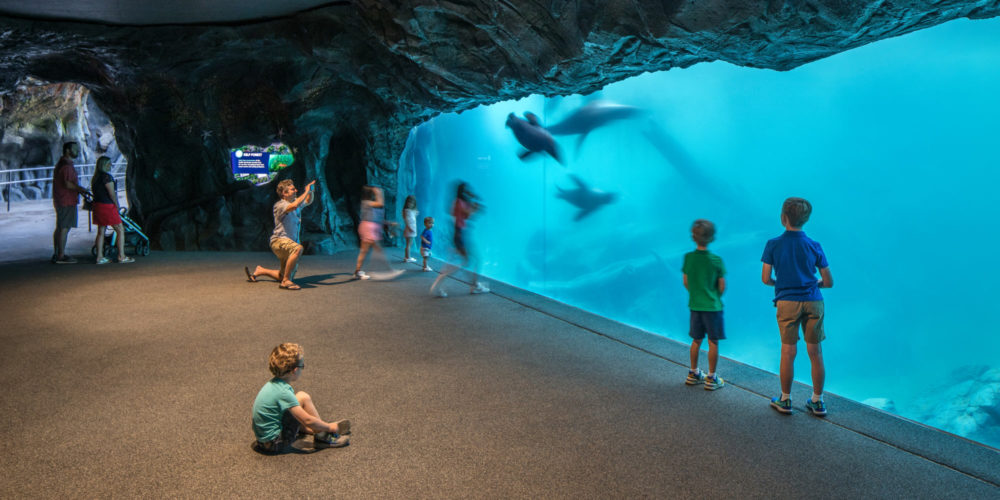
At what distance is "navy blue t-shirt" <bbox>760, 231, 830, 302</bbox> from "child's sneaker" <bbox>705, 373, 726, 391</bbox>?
0.98 metres

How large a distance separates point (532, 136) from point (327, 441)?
25.8 ft

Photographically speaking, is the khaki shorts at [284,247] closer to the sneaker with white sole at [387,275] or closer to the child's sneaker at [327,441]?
the sneaker with white sole at [387,275]

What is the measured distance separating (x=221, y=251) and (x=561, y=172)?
734 cm

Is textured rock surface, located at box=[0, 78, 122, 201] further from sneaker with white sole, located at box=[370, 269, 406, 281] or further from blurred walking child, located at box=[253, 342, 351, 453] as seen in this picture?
blurred walking child, located at box=[253, 342, 351, 453]

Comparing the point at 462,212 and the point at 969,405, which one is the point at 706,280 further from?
the point at 969,405

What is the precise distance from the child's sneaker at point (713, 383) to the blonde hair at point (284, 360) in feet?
10.3

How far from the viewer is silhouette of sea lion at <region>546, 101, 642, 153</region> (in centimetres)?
1009

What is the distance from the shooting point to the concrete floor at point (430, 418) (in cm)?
305

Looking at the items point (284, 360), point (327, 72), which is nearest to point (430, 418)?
point (284, 360)

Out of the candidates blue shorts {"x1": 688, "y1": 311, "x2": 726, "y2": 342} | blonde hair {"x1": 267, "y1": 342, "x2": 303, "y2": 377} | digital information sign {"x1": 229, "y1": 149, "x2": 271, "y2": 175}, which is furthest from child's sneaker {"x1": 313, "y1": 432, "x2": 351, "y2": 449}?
digital information sign {"x1": 229, "y1": 149, "x2": 271, "y2": 175}

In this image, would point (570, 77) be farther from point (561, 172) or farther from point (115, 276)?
point (115, 276)

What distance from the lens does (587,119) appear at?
10.2 metres

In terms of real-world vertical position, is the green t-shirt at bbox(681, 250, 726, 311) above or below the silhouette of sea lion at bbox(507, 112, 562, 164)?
below

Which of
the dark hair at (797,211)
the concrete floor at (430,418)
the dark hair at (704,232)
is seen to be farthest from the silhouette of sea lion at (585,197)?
the dark hair at (797,211)
